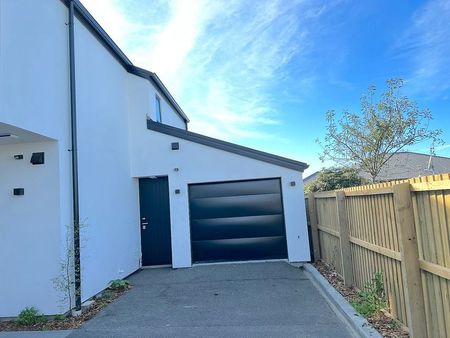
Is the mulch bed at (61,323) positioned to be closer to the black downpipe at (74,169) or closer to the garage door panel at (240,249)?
the black downpipe at (74,169)

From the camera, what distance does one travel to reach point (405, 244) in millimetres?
3797

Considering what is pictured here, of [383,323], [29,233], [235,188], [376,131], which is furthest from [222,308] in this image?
[376,131]

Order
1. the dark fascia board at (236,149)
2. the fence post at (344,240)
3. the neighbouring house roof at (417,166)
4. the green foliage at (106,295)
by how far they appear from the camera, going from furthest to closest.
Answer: the neighbouring house roof at (417,166), the dark fascia board at (236,149), the green foliage at (106,295), the fence post at (344,240)

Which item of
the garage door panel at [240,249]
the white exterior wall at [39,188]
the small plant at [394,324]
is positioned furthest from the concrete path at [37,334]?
the garage door panel at [240,249]

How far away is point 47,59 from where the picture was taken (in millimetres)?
6074

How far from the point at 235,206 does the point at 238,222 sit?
483mm

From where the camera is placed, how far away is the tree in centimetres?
1399

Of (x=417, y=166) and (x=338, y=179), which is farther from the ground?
(x=417, y=166)

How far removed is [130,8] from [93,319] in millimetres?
7211

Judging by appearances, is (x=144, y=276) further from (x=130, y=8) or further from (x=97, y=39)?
(x=130, y=8)

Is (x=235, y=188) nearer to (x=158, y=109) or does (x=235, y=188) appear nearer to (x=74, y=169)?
(x=158, y=109)

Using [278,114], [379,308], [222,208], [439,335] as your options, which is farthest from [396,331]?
[278,114]

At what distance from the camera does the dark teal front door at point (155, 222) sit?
10273 millimetres

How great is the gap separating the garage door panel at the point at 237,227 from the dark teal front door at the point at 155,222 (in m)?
0.92
